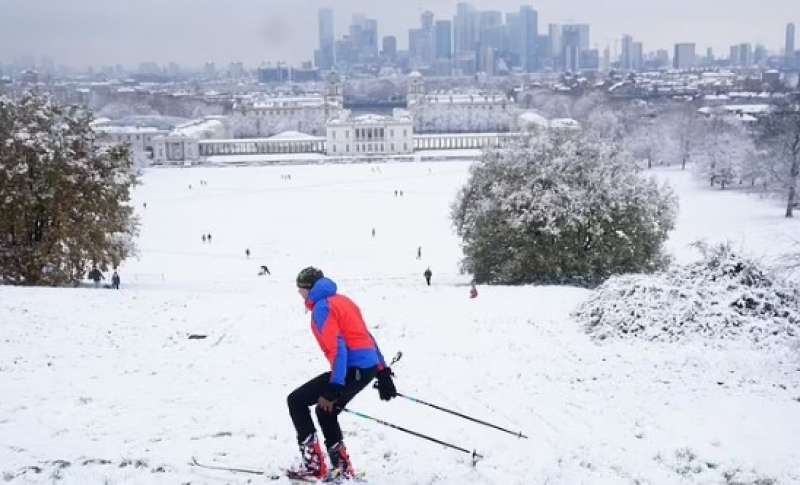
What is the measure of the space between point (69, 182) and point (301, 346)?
1089cm

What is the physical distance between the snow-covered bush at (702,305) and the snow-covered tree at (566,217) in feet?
25.0

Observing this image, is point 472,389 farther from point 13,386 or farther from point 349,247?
point 349,247

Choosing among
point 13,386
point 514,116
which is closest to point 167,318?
point 13,386

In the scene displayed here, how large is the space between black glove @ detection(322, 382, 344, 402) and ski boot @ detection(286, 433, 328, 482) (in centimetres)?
43

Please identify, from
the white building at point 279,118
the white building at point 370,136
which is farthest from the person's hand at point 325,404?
the white building at point 279,118

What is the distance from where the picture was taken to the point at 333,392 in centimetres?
571

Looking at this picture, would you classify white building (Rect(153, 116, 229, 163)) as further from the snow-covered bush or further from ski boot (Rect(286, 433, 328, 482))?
ski boot (Rect(286, 433, 328, 482))

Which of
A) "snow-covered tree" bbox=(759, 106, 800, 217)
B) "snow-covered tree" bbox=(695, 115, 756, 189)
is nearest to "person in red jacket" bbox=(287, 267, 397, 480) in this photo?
"snow-covered tree" bbox=(759, 106, 800, 217)

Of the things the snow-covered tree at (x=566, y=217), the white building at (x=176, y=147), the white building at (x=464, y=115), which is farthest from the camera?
the white building at (x=464, y=115)

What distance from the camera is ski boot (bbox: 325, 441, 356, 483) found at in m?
6.05

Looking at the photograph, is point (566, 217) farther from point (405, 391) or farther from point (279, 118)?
point (279, 118)

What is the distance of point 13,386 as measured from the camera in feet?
27.7

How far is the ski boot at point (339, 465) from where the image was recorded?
6048mm

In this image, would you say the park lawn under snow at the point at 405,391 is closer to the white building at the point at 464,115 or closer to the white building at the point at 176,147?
the white building at the point at 176,147
